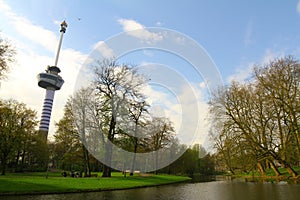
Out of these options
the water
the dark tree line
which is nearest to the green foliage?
the water

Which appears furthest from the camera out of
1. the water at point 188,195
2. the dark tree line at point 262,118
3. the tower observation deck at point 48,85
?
the tower observation deck at point 48,85

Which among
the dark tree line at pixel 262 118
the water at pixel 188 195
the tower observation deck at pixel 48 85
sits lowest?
the water at pixel 188 195

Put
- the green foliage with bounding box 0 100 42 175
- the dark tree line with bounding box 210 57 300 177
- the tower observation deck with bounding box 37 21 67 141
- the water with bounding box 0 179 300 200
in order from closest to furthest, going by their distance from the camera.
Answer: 1. the water with bounding box 0 179 300 200
2. the dark tree line with bounding box 210 57 300 177
3. the green foliage with bounding box 0 100 42 175
4. the tower observation deck with bounding box 37 21 67 141

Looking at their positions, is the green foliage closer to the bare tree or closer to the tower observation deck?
the bare tree

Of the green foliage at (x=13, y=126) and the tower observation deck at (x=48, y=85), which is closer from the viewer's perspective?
the green foliage at (x=13, y=126)

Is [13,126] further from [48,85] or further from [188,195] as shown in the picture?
[48,85]

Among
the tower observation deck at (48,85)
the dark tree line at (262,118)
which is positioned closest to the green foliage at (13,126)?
the dark tree line at (262,118)

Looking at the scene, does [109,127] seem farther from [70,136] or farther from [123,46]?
[123,46]

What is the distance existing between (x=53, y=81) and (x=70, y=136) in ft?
363

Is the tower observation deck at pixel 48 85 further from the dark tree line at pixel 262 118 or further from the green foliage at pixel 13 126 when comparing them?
the dark tree line at pixel 262 118

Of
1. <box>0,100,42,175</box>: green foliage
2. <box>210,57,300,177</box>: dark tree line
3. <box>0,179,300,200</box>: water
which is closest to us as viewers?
<box>0,179,300,200</box>: water

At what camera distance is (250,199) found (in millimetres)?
12516

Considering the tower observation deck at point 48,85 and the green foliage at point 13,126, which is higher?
the tower observation deck at point 48,85

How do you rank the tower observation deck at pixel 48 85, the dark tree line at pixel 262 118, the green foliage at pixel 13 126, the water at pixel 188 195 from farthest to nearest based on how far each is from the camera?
the tower observation deck at pixel 48 85 → the green foliage at pixel 13 126 → the dark tree line at pixel 262 118 → the water at pixel 188 195
